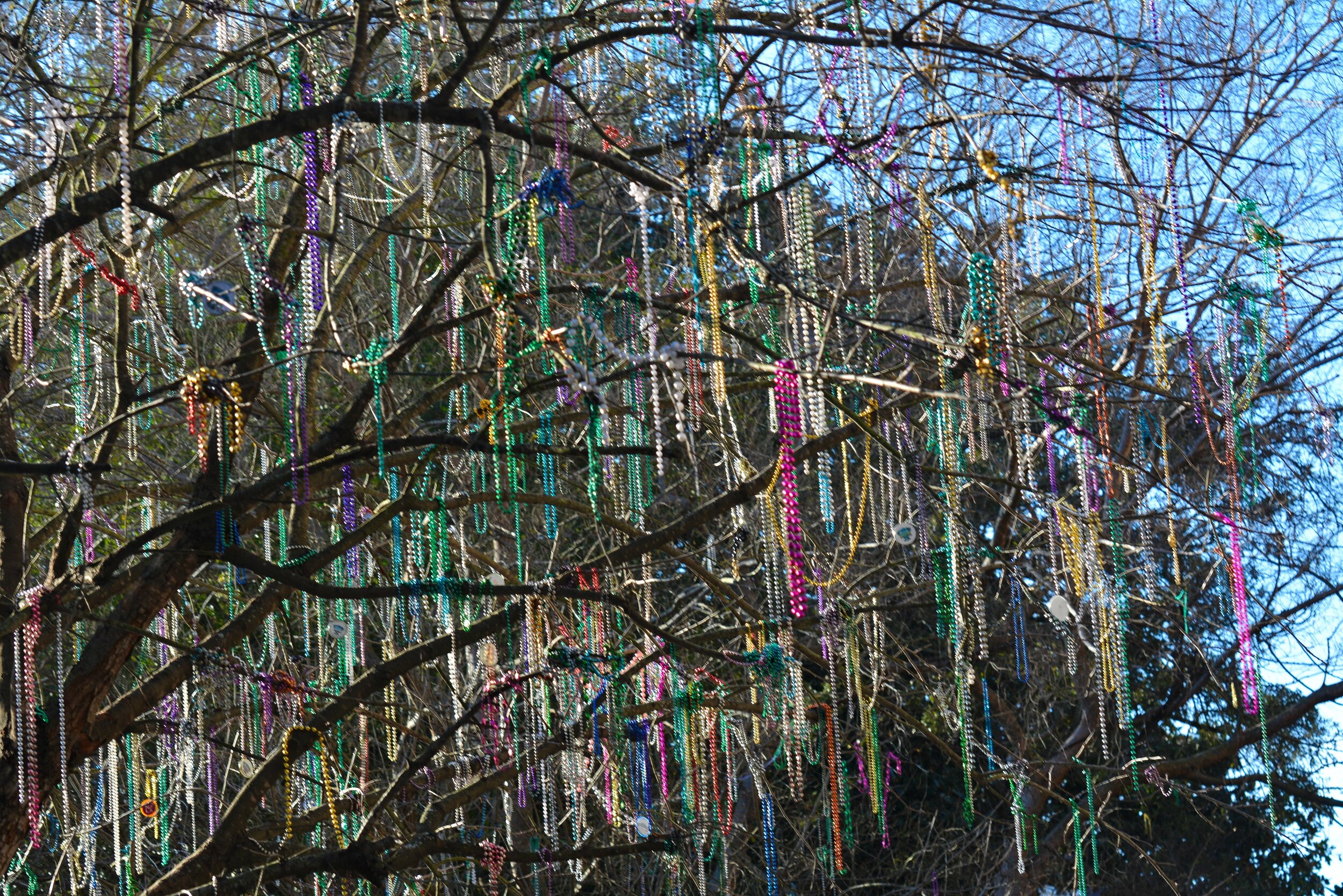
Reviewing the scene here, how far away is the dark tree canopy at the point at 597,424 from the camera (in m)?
4.25

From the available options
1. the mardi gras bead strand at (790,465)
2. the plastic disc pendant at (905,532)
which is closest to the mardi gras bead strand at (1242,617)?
the plastic disc pendant at (905,532)

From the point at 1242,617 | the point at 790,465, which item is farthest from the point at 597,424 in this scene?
the point at 1242,617

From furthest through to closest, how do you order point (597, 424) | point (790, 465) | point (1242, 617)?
point (1242, 617) → point (597, 424) → point (790, 465)

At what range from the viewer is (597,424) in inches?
186

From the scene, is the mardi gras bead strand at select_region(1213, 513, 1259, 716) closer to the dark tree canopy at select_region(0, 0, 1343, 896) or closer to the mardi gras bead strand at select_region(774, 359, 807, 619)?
the dark tree canopy at select_region(0, 0, 1343, 896)

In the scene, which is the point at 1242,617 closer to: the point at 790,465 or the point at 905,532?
the point at 905,532

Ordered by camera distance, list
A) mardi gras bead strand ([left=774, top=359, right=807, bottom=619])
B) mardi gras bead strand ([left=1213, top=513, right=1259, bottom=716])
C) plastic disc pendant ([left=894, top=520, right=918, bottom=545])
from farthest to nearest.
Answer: mardi gras bead strand ([left=1213, top=513, right=1259, bottom=716]) < plastic disc pendant ([left=894, top=520, right=918, bottom=545]) < mardi gras bead strand ([left=774, top=359, right=807, bottom=619])

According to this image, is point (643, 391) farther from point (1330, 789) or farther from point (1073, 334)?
point (1330, 789)

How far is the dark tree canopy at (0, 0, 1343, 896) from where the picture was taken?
4254 millimetres

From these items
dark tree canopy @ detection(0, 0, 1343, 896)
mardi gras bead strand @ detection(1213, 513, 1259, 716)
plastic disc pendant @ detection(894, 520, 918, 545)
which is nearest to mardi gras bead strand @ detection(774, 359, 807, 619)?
dark tree canopy @ detection(0, 0, 1343, 896)

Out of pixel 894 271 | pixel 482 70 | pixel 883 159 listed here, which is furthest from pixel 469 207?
pixel 883 159

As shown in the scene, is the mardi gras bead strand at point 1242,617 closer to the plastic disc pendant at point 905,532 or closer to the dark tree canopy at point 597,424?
the dark tree canopy at point 597,424

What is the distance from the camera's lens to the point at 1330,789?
28.2ft

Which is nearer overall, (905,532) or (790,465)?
(790,465)
